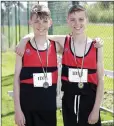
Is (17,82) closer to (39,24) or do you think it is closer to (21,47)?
(21,47)

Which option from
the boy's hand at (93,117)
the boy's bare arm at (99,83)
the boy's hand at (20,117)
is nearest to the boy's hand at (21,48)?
the boy's hand at (20,117)

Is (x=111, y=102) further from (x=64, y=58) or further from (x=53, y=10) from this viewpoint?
(x=64, y=58)

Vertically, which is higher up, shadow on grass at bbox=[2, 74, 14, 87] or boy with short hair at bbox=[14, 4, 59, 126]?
boy with short hair at bbox=[14, 4, 59, 126]

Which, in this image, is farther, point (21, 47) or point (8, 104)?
point (8, 104)

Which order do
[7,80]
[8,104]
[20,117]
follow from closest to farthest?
[20,117] → [8,104] → [7,80]

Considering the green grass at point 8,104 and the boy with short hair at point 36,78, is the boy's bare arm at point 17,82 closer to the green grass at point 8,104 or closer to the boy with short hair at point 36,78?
the boy with short hair at point 36,78

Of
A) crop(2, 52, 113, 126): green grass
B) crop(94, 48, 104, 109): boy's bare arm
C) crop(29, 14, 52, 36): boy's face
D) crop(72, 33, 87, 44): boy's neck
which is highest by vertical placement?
crop(29, 14, 52, 36): boy's face

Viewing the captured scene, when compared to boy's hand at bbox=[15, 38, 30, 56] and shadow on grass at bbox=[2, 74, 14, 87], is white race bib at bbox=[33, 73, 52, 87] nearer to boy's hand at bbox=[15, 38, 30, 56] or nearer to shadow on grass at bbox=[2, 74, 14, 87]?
boy's hand at bbox=[15, 38, 30, 56]

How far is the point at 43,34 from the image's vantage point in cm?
309

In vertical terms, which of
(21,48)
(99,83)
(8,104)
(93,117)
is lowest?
(8,104)

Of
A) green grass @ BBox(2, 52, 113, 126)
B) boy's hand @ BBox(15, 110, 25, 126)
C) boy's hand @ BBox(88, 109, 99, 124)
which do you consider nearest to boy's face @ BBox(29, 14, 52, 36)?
boy's hand @ BBox(15, 110, 25, 126)

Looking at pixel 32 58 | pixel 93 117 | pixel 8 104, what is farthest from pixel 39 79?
pixel 8 104

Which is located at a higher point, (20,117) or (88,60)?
(88,60)

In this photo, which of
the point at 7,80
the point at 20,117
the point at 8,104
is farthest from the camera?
the point at 7,80
